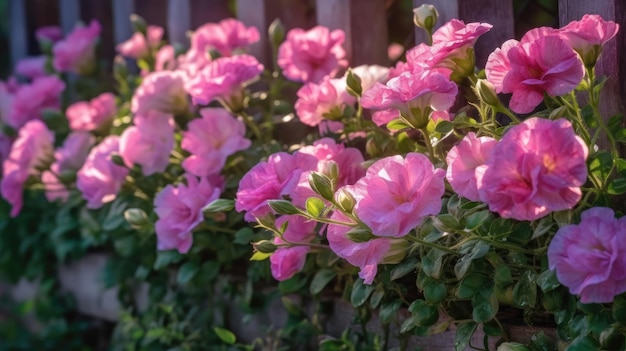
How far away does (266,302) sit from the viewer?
1.64 meters

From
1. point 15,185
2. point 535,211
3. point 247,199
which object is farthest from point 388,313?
point 15,185

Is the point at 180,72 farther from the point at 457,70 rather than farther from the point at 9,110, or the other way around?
the point at 9,110

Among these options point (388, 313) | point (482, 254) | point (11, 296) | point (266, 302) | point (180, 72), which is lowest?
point (11, 296)

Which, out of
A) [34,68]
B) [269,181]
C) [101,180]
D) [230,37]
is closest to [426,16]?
[269,181]

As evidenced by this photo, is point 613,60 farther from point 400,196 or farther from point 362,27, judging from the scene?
point 362,27

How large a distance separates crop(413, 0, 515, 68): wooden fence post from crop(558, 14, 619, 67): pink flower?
313mm

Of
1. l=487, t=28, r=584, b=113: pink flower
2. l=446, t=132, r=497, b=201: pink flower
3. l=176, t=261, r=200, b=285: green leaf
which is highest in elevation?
l=487, t=28, r=584, b=113: pink flower

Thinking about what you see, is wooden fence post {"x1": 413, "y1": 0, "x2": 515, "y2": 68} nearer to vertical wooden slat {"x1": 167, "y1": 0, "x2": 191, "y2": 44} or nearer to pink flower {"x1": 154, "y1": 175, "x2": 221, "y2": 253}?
pink flower {"x1": 154, "y1": 175, "x2": 221, "y2": 253}

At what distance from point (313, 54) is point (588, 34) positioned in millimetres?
641

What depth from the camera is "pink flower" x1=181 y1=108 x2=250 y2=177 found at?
59.6 inches

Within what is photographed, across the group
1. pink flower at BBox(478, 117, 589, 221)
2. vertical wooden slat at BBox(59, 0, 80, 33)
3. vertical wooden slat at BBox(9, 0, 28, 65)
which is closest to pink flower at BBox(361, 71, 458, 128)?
pink flower at BBox(478, 117, 589, 221)

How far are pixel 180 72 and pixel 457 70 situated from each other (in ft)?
2.29

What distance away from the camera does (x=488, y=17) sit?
1363 millimetres

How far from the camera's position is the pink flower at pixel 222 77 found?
1488 millimetres
